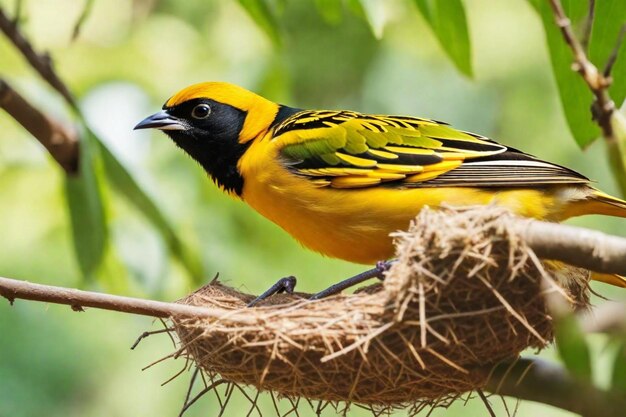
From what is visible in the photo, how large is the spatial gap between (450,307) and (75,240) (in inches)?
102

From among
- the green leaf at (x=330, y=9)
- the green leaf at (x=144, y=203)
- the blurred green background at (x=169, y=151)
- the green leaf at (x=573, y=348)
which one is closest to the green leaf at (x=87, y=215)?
the green leaf at (x=144, y=203)

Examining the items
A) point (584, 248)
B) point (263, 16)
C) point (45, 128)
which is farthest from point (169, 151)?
point (584, 248)

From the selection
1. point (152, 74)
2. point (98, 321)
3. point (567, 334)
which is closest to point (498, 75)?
point (152, 74)

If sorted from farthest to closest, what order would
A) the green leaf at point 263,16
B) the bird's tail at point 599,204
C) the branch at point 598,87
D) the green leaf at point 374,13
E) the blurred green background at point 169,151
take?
the blurred green background at point 169,151 < the green leaf at point 263,16 < the green leaf at point 374,13 < the bird's tail at point 599,204 < the branch at point 598,87

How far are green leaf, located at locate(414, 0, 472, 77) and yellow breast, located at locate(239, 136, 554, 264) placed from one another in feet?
1.75

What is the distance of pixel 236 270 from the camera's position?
22.4 ft

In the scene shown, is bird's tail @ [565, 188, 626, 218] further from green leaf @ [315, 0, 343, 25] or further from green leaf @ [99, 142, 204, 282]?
green leaf @ [99, 142, 204, 282]

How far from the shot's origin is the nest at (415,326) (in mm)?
3023

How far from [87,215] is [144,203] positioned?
1.00ft

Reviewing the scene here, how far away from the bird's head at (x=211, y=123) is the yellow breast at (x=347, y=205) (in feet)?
1.01

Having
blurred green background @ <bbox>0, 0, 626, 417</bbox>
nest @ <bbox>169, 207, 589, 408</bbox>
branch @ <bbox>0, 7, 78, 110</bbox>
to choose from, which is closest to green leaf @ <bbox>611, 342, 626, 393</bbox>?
nest @ <bbox>169, 207, 589, 408</bbox>

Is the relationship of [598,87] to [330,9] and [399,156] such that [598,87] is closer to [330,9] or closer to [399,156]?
[399,156]

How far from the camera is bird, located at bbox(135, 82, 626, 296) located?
3.76 m

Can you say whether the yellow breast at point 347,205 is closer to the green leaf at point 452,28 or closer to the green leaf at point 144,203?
the green leaf at point 452,28
